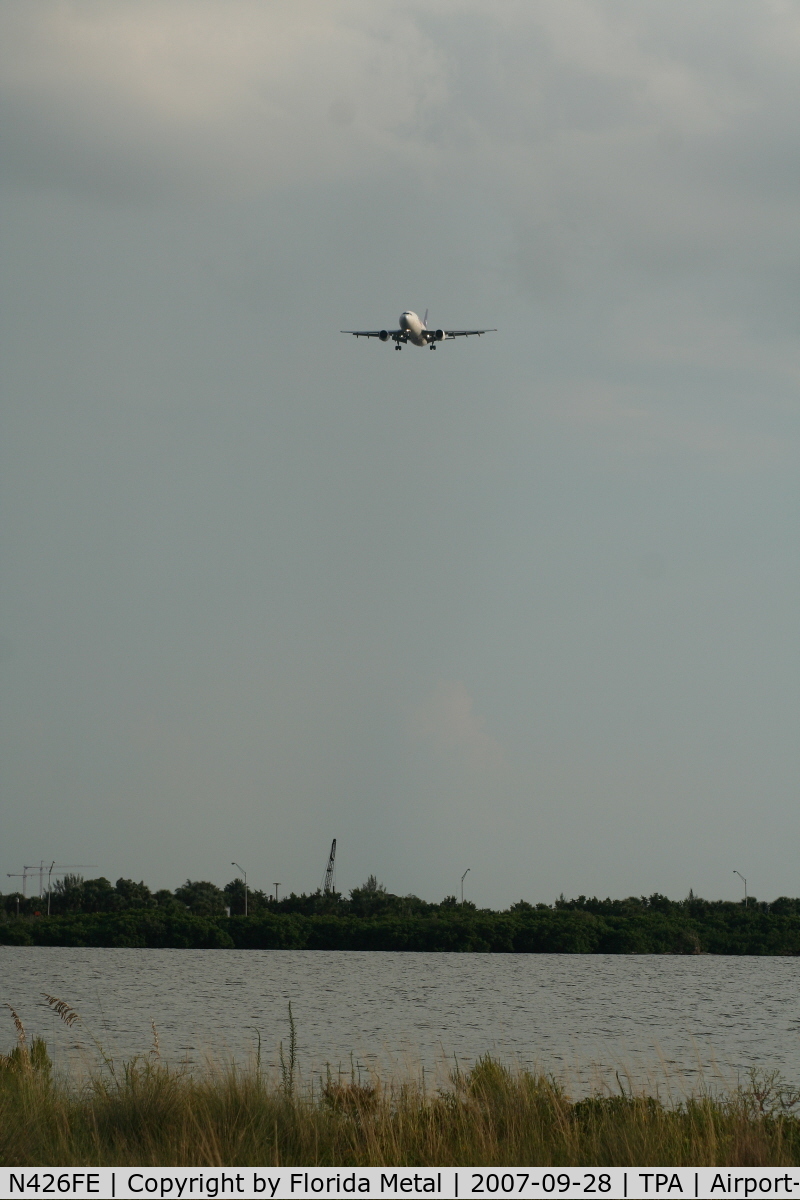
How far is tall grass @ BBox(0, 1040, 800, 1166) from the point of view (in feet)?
60.1

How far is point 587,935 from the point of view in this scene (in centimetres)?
17600

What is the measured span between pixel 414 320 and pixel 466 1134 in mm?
82696

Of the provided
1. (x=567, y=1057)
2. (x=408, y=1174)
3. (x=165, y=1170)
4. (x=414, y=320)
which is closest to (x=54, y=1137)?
(x=165, y=1170)

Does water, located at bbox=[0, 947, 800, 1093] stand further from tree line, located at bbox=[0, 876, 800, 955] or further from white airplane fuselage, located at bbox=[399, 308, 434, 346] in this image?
white airplane fuselage, located at bbox=[399, 308, 434, 346]

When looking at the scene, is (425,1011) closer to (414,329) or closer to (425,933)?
(414,329)

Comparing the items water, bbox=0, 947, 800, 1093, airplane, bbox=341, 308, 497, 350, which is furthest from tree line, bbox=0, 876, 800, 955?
airplane, bbox=341, 308, 497, 350

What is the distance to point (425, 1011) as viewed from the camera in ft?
282

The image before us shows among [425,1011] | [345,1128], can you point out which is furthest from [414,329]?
[345,1128]

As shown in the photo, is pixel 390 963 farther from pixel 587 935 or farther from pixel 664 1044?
pixel 664 1044

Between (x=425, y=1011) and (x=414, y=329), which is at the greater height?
(x=414, y=329)
